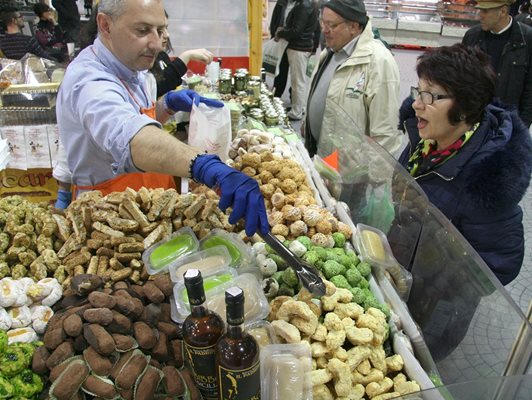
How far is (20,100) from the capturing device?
3.33m

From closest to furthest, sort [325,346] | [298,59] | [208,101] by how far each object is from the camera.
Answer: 1. [325,346]
2. [208,101]
3. [298,59]

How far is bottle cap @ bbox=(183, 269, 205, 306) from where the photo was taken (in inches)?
36.3

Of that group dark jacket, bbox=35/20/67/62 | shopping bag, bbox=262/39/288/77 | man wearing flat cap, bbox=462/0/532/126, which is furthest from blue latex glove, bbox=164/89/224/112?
dark jacket, bbox=35/20/67/62

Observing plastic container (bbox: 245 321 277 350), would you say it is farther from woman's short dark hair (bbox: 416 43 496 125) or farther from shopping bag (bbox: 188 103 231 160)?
woman's short dark hair (bbox: 416 43 496 125)

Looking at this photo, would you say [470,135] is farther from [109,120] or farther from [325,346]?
[109,120]

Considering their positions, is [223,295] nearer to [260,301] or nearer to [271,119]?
[260,301]

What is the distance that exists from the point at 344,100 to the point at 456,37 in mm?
9363

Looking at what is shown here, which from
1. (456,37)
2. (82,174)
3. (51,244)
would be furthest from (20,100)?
(456,37)

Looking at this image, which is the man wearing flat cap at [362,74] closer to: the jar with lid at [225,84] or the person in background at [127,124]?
the jar with lid at [225,84]

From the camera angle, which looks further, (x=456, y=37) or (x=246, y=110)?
(x=456, y=37)

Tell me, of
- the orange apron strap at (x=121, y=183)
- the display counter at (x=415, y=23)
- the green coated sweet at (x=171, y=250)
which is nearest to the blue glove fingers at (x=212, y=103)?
the orange apron strap at (x=121, y=183)

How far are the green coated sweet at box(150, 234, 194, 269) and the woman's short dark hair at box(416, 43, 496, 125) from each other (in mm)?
1470

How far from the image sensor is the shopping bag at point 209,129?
97.2 inches

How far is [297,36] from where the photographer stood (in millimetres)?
6715
